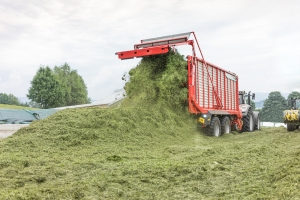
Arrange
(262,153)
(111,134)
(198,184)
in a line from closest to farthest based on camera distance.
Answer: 1. (198,184)
2. (262,153)
3. (111,134)

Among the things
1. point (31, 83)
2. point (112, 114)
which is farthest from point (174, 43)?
point (31, 83)

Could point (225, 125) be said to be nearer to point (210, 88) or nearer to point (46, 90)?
point (210, 88)

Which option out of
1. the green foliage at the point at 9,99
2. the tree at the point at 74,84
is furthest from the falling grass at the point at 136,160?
the green foliage at the point at 9,99

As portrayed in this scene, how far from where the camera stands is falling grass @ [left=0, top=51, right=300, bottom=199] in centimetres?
463

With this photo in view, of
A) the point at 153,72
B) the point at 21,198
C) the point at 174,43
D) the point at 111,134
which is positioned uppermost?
the point at 174,43

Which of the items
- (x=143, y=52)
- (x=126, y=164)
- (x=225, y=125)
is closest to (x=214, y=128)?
(x=225, y=125)

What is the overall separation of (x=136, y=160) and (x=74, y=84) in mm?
55918

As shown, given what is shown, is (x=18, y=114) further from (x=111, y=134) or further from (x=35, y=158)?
(x=35, y=158)

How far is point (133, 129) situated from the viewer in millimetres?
9156

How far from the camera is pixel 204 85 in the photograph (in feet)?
39.3

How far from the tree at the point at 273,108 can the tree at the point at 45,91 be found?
30404mm

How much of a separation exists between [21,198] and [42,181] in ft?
3.51

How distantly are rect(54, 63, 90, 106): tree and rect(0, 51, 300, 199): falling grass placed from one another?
48446mm

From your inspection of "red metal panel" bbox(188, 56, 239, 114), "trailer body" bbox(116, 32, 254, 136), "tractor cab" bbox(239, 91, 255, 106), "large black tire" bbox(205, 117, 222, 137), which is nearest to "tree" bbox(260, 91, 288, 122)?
"tractor cab" bbox(239, 91, 255, 106)
